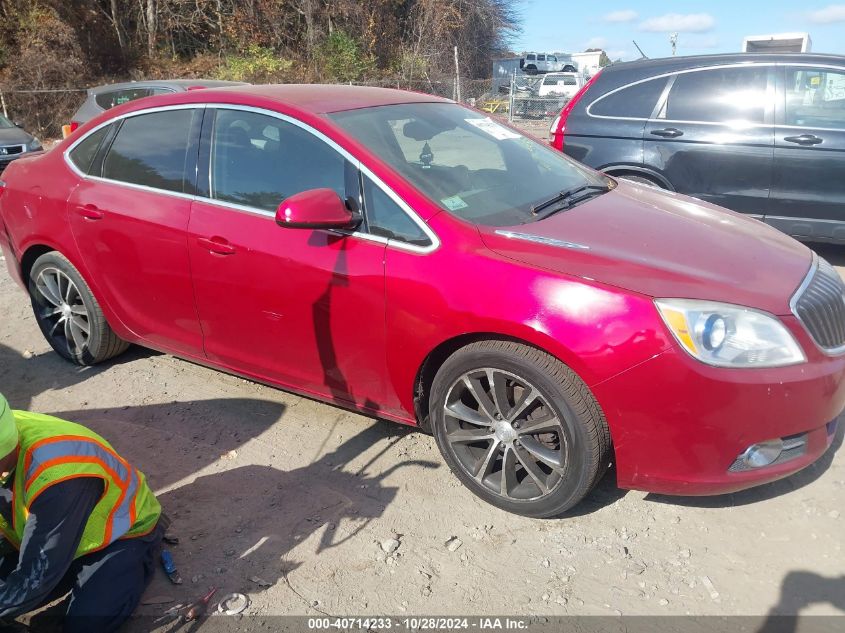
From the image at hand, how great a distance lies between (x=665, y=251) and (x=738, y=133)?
358 centimetres

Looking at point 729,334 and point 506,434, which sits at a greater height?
point 729,334

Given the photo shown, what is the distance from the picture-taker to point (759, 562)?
261cm

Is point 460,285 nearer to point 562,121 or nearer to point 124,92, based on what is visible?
point 562,121

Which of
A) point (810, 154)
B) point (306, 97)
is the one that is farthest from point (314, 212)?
point (810, 154)

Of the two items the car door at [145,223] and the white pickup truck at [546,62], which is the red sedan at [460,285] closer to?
the car door at [145,223]

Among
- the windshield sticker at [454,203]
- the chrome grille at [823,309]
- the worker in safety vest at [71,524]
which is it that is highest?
the windshield sticker at [454,203]

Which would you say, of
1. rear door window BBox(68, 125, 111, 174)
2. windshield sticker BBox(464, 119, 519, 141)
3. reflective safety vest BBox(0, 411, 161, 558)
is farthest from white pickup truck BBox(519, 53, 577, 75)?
reflective safety vest BBox(0, 411, 161, 558)

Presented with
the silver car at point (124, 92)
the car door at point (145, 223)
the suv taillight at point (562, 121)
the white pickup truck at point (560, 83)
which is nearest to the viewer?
the car door at point (145, 223)

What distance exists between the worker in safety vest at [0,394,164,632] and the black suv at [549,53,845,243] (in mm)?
4987

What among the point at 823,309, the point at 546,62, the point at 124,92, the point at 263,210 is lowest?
the point at 823,309

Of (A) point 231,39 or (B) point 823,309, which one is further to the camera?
(A) point 231,39

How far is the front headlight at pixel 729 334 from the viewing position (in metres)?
2.45

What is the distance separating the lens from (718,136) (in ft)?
19.0

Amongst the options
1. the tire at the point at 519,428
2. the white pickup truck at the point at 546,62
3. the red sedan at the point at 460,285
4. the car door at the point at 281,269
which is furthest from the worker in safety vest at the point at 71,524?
the white pickup truck at the point at 546,62
